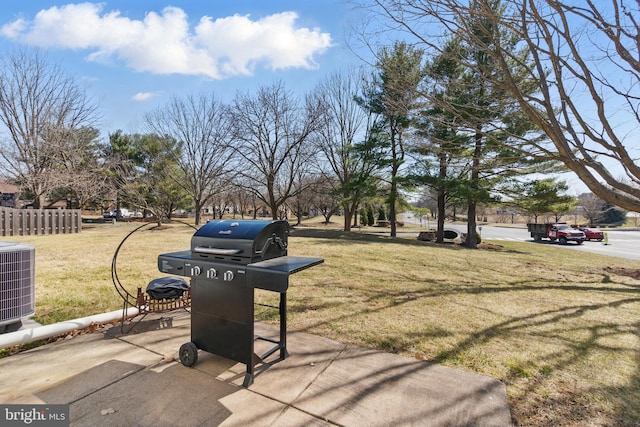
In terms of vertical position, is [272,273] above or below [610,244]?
above

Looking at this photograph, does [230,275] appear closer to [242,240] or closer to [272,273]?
[242,240]

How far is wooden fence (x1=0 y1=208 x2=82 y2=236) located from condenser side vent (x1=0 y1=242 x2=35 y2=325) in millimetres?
12661

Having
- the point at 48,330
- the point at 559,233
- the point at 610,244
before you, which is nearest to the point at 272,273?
the point at 48,330

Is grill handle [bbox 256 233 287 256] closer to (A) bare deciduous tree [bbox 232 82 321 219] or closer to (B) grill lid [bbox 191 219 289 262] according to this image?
(B) grill lid [bbox 191 219 289 262]

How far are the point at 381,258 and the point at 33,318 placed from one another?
715cm

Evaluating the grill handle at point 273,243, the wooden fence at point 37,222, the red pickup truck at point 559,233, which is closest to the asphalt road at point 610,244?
the red pickup truck at point 559,233

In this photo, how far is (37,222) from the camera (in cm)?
1258

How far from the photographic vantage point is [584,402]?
203 cm

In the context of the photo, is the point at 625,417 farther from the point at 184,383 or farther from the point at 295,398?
the point at 184,383

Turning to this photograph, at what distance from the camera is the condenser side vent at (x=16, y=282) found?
266cm

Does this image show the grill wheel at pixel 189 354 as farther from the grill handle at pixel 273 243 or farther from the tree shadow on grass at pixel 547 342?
the tree shadow on grass at pixel 547 342

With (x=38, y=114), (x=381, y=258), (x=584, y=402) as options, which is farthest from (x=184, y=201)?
(x=584, y=402)

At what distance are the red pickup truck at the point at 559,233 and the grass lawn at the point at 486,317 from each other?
13.9 meters

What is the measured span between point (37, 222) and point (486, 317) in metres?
16.9
